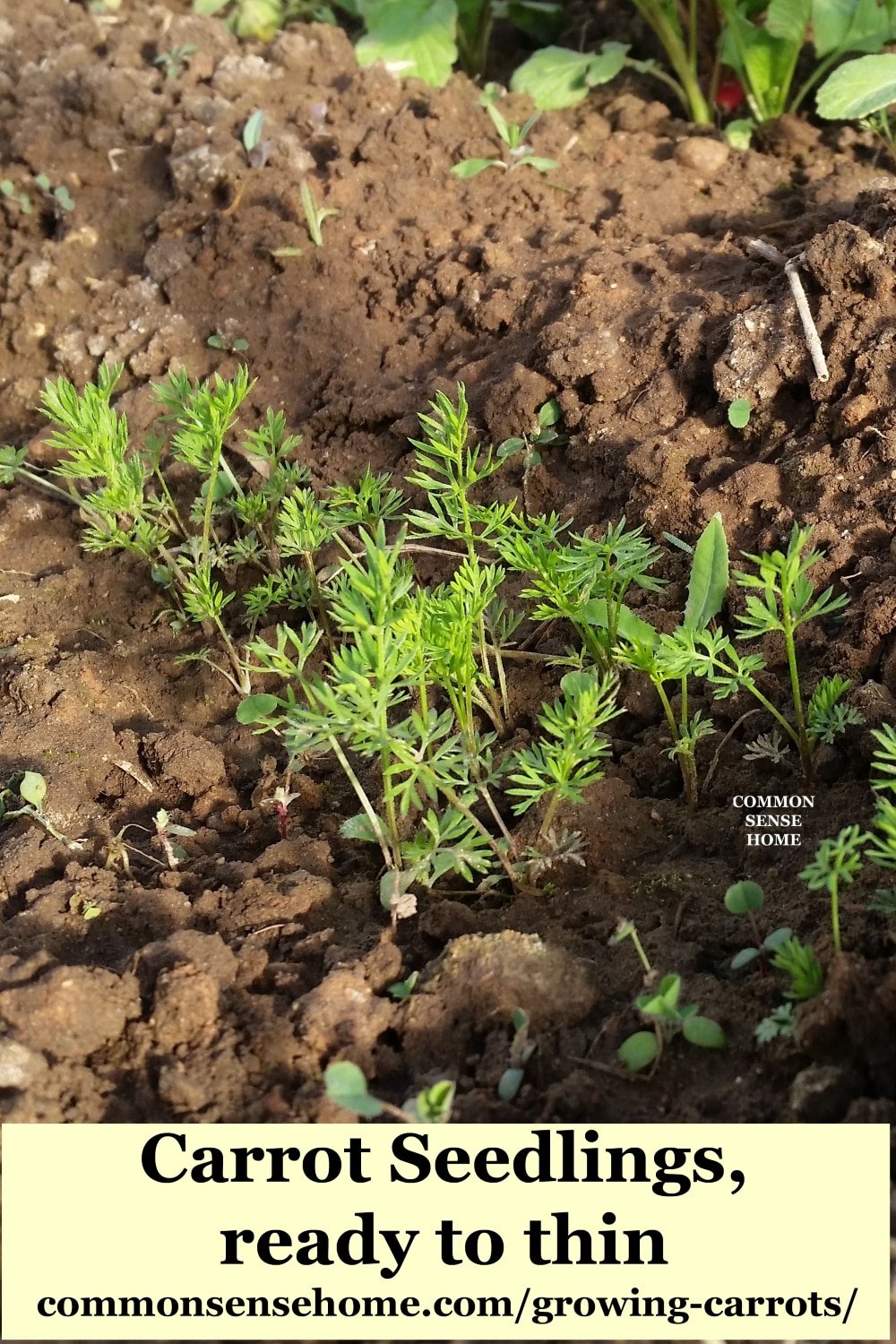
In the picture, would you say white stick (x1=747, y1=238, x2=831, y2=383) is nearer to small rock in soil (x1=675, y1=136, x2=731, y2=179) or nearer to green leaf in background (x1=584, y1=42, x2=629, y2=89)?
small rock in soil (x1=675, y1=136, x2=731, y2=179)

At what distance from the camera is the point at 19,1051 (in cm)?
183

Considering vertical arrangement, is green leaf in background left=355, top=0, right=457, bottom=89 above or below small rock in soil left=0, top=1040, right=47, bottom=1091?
above

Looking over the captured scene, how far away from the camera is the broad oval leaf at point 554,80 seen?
398 cm

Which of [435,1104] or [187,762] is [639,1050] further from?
[187,762]

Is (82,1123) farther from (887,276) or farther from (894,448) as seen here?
(887,276)

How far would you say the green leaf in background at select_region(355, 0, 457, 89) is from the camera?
406cm

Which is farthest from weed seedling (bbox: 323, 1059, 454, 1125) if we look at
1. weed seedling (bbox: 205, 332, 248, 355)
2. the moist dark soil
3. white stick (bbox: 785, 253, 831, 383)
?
weed seedling (bbox: 205, 332, 248, 355)

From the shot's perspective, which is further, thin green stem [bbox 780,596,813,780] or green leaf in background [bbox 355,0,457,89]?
green leaf in background [bbox 355,0,457,89]

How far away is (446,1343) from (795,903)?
3.02ft

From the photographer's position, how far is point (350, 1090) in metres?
1.69

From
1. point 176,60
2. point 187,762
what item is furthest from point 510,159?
point 187,762

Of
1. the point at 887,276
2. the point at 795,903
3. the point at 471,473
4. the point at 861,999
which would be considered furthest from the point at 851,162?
the point at 861,999

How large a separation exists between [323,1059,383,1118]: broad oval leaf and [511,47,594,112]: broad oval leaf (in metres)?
3.28

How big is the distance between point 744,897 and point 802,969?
194 millimetres
